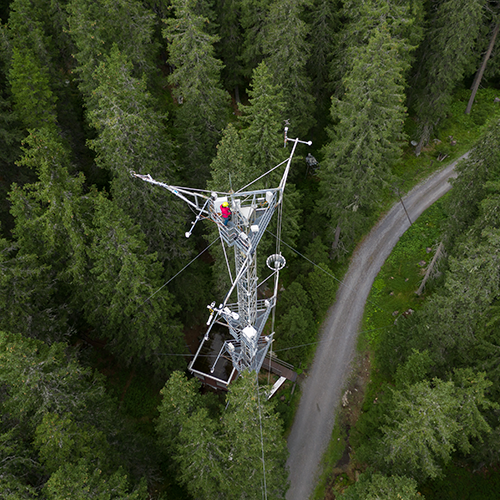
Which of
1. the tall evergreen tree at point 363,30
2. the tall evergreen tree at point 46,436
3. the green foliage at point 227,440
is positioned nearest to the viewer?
the tall evergreen tree at point 46,436

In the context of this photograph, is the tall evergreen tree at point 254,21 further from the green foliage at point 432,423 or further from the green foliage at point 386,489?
the green foliage at point 386,489

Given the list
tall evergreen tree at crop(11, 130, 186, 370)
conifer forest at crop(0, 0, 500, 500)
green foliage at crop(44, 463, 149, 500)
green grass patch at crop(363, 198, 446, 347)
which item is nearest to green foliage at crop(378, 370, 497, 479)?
conifer forest at crop(0, 0, 500, 500)

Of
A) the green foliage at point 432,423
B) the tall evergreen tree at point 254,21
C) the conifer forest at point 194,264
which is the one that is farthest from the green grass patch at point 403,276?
the tall evergreen tree at point 254,21

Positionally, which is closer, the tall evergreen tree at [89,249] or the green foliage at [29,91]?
the tall evergreen tree at [89,249]

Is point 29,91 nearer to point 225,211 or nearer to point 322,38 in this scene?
point 225,211

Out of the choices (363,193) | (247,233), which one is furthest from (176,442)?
(363,193)
